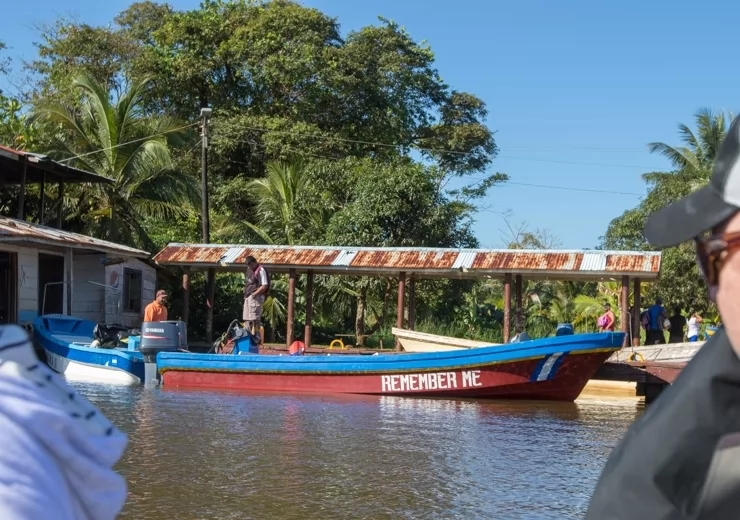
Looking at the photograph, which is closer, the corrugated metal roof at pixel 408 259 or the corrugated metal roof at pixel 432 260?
the corrugated metal roof at pixel 432 260

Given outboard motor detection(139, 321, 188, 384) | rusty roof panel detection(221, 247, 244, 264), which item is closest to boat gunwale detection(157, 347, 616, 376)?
outboard motor detection(139, 321, 188, 384)

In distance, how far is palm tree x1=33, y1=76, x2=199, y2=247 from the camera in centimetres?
2617

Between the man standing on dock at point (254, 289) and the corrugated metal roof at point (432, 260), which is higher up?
the corrugated metal roof at point (432, 260)

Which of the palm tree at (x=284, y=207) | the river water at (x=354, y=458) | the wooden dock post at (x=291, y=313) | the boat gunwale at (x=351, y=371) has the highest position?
the palm tree at (x=284, y=207)

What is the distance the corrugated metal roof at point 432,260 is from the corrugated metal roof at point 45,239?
115 centimetres

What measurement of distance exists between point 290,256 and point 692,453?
20.6 metres

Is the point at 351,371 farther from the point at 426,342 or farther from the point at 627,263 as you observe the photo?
the point at 627,263

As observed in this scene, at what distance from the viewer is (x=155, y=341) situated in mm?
16328

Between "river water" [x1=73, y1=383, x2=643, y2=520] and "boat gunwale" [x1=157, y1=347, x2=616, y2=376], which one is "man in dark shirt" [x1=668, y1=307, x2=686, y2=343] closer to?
"boat gunwale" [x1=157, y1=347, x2=616, y2=376]

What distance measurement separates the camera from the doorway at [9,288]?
19656 mm

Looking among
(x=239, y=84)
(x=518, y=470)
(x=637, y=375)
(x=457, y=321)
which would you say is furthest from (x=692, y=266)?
(x=518, y=470)

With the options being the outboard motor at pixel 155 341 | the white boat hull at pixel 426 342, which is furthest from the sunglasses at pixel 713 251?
the white boat hull at pixel 426 342

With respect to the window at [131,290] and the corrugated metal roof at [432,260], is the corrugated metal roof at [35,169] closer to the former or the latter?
the window at [131,290]

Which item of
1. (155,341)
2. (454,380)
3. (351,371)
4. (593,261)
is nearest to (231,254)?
(155,341)
